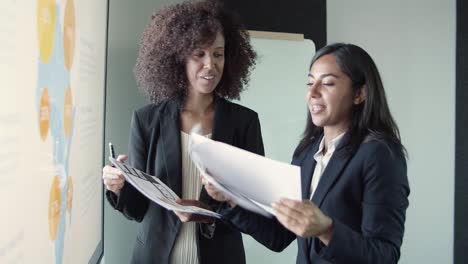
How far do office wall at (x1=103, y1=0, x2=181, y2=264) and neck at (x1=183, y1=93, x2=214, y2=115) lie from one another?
0.71 metres

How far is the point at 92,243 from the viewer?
1710 millimetres

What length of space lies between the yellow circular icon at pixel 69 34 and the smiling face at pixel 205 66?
0.43 meters

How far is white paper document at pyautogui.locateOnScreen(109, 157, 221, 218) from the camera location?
110 centimetres

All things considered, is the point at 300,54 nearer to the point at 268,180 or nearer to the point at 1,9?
the point at 268,180

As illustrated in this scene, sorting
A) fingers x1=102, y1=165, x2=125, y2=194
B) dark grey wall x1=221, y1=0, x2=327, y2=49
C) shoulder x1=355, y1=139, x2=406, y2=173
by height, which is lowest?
fingers x1=102, y1=165, x2=125, y2=194

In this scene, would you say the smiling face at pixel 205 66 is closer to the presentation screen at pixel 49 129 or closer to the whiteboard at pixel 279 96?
the presentation screen at pixel 49 129

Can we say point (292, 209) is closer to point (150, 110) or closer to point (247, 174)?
point (247, 174)

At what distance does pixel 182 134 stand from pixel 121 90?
0.83 meters

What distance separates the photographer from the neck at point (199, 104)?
1.59 metres

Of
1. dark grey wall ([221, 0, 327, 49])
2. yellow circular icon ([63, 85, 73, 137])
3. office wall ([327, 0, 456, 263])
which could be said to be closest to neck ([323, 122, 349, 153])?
yellow circular icon ([63, 85, 73, 137])
